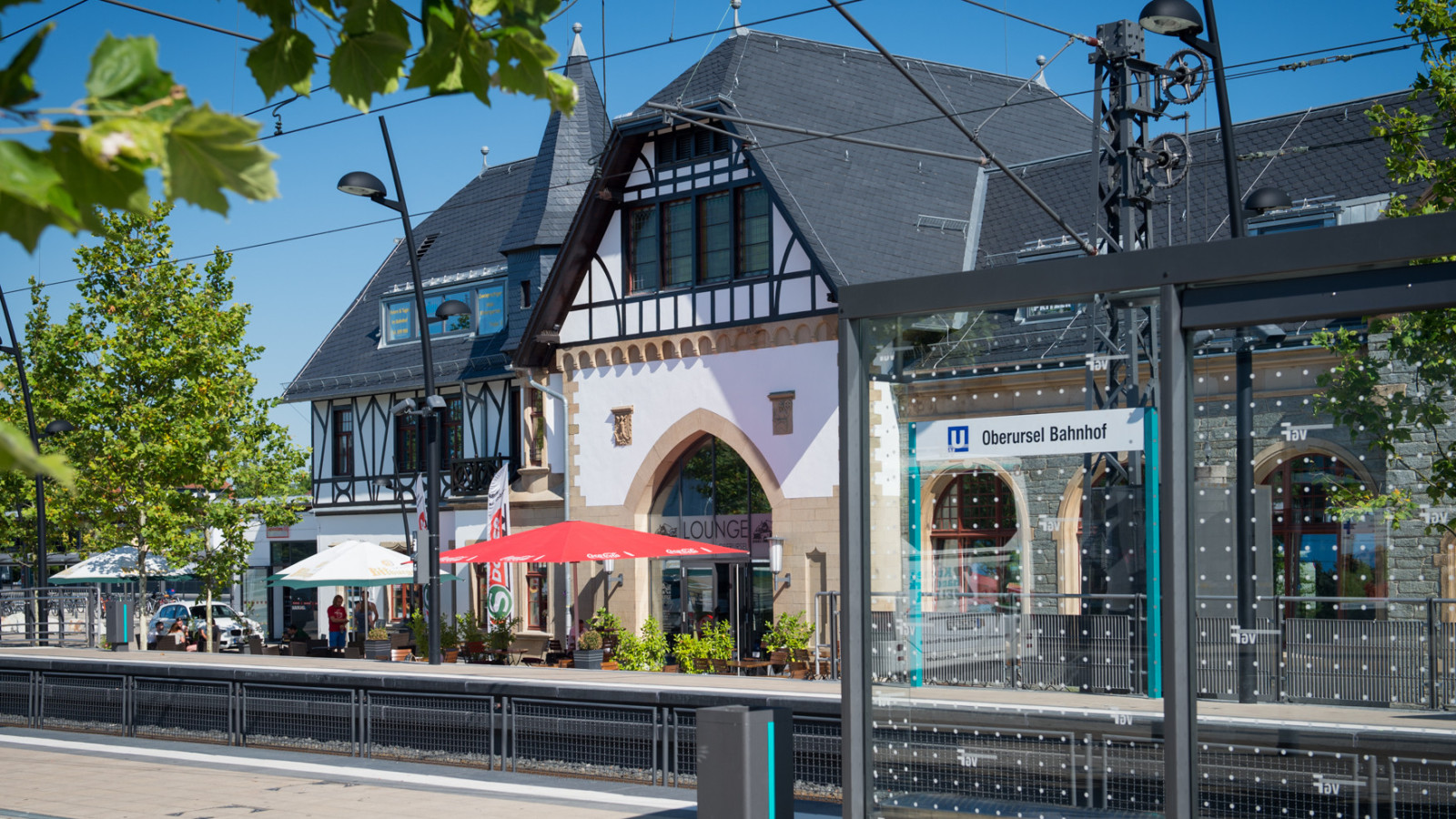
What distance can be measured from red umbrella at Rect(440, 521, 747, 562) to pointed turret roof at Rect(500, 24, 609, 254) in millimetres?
11065

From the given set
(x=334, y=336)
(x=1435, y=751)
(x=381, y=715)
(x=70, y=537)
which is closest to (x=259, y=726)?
(x=381, y=715)

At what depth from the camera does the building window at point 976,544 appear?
7387 mm

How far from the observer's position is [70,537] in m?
44.7

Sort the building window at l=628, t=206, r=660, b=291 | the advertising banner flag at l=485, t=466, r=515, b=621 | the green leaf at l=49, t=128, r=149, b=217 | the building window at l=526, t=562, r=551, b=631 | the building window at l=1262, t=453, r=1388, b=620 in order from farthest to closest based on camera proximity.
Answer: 1. the building window at l=526, t=562, r=551, b=631
2. the advertising banner flag at l=485, t=466, r=515, b=621
3. the building window at l=628, t=206, r=660, b=291
4. the building window at l=1262, t=453, r=1388, b=620
5. the green leaf at l=49, t=128, r=149, b=217

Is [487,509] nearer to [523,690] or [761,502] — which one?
[761,502]

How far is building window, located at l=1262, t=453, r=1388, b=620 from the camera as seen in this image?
20.9 ft

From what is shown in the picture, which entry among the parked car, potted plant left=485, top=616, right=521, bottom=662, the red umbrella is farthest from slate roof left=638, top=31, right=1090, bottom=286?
the parked car

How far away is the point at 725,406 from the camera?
27.1 meters

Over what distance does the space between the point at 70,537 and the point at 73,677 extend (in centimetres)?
2758

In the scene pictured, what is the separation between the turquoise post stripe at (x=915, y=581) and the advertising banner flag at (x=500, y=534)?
20.9 m

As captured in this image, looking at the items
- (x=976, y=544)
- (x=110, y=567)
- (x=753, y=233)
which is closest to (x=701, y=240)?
(x=753, y=233)

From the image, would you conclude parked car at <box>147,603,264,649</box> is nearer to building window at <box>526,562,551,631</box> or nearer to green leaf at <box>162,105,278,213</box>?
building window at <box>526,562,551,631</box>

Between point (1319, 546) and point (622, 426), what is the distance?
22.9 metres

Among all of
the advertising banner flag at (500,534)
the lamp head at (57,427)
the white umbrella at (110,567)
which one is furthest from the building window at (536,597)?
the lamp head at (57,427)
